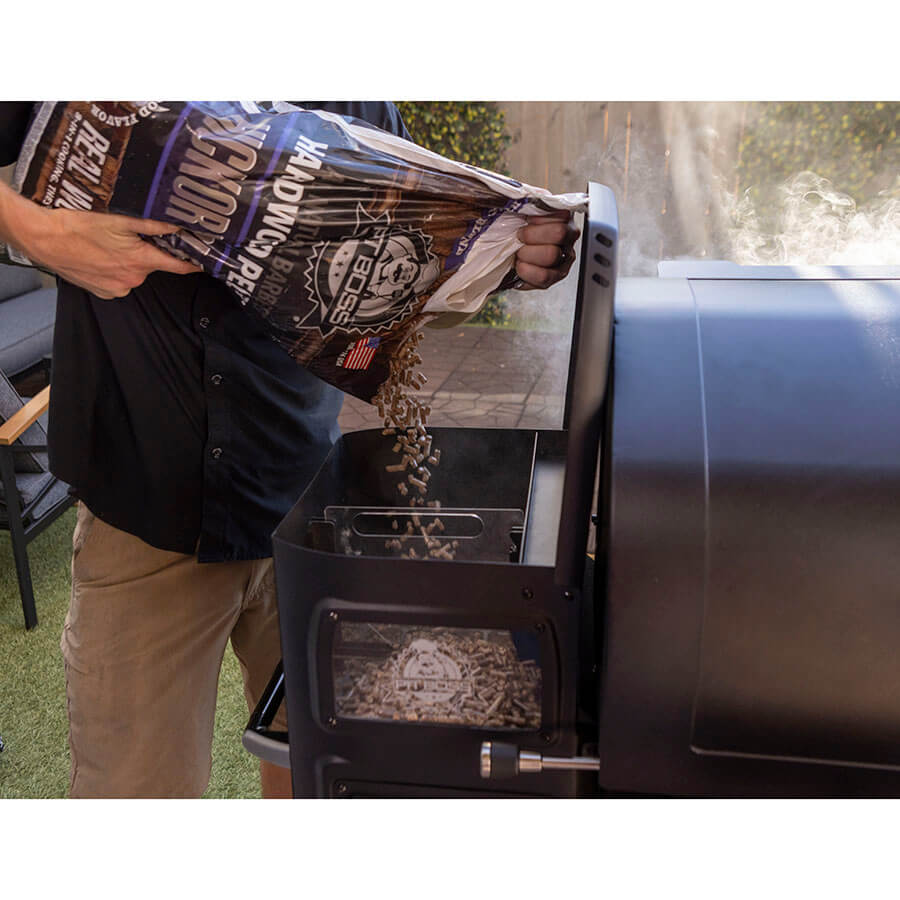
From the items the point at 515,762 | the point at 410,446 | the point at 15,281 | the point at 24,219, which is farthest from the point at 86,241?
the point at 15,281

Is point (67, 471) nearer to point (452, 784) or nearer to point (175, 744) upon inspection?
point (175, 744)

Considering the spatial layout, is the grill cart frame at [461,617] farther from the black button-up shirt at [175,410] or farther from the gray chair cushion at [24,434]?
the gray chair cushion at [24,434]

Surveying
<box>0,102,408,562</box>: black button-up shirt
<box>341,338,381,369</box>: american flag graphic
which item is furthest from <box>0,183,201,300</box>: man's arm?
<box>341,338,381,369</box>: american flag graphic

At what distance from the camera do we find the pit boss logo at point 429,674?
0.96 meters

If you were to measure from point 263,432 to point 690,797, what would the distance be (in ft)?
2.59

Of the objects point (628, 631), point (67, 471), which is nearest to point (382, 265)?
point (628, 631)

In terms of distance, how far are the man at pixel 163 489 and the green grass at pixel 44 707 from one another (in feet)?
2.37

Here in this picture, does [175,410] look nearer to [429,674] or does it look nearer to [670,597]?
[429,674]

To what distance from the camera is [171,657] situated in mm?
1357

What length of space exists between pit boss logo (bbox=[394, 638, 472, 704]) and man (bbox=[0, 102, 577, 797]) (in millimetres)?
471

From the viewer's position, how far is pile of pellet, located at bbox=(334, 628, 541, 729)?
3.12 ft

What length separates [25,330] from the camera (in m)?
4.02

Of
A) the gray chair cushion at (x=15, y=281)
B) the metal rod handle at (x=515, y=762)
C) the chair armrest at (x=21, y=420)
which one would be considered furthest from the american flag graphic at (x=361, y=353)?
the gray chair cushion at (x=15, y=281)

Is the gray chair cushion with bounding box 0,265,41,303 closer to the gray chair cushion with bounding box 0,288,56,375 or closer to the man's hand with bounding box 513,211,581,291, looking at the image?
the gray chair cushion with bounding box 0,288,56,375
